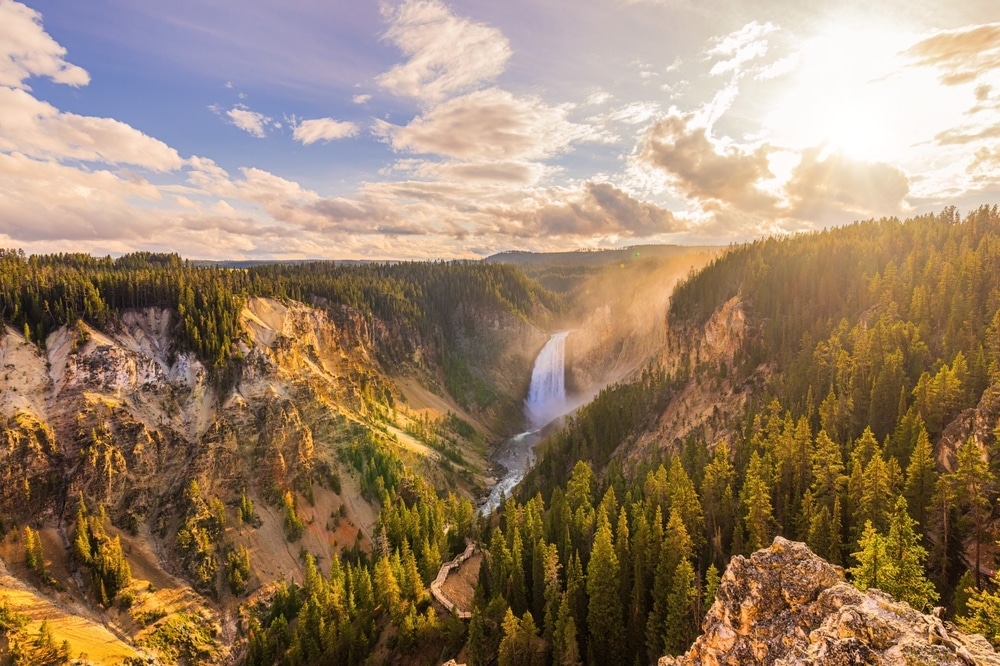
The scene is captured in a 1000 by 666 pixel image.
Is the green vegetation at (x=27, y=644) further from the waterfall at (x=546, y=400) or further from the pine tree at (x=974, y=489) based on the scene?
the waterfall at (x=546, y=400)

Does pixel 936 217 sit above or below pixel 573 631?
above

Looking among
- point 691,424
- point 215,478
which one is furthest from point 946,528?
point 215,478

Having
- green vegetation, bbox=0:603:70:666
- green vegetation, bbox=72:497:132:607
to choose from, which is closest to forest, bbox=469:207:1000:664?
green vegetation, bbox=0:603:70:666

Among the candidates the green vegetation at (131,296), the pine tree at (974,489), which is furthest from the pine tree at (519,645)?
the green vegetation at (131,296)

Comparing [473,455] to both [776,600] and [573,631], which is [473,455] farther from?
[776,600]

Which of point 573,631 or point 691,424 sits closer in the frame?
point 573,631

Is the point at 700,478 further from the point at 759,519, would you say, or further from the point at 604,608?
the point at 604,608
